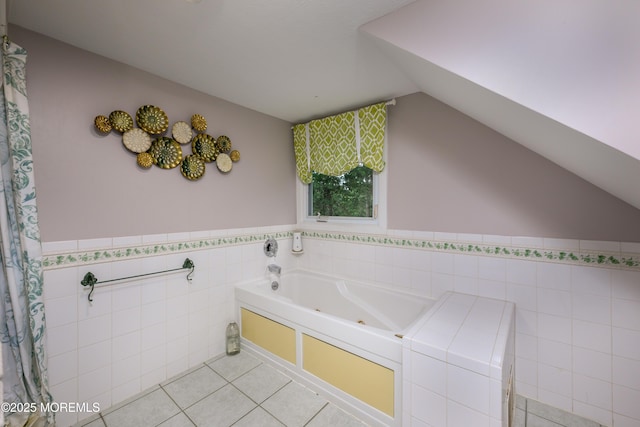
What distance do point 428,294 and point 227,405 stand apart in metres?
1.72

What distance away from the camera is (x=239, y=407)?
172 cm

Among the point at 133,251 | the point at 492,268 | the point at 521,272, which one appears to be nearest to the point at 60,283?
the point at 133,251

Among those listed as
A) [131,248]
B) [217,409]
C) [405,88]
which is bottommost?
[217,409]

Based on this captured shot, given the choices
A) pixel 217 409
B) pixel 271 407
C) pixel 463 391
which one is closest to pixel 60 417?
pixel 217 409

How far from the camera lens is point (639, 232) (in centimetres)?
148

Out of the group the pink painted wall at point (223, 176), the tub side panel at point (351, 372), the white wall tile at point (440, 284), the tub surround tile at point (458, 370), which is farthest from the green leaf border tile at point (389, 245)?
the tub side panel at point (351, 372)

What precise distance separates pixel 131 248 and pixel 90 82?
1.12 m

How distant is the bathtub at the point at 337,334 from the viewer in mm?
1531

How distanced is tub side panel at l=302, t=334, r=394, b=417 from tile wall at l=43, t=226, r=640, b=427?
89 cm

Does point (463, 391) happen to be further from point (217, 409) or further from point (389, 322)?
point (217, 409)

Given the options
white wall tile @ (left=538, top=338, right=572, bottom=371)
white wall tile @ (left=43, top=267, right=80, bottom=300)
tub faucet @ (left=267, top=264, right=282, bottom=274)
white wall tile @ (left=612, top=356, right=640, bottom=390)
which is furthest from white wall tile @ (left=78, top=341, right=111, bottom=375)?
white wall tile @ (left=612, top=356, right=640, bottom=390)

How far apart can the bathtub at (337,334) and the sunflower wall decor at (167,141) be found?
1.19 meters

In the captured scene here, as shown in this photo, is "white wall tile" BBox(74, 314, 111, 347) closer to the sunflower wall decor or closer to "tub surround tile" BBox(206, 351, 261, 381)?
"tub surround tile" BBox(206, 351, 261, 381)

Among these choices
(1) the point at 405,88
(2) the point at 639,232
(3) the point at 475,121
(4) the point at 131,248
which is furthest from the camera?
(1) the point at 405,88
